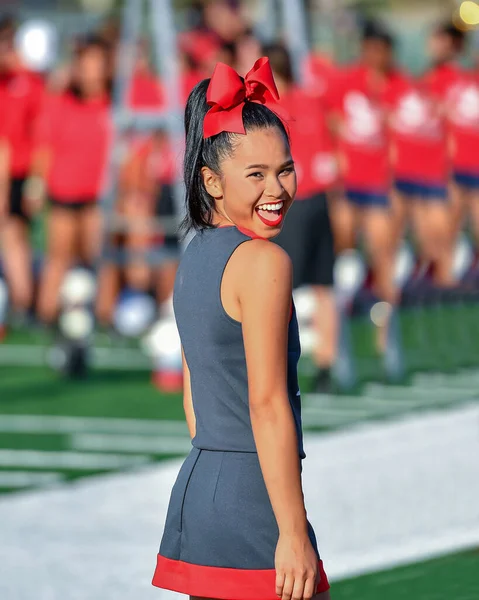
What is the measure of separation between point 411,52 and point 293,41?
14812 mm

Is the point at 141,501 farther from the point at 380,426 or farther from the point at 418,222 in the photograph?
the point at 418,222

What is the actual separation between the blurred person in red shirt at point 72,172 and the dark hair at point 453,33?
3270mm

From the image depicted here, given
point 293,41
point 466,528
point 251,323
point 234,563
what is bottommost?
point 466,528

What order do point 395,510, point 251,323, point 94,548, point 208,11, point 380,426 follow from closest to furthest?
1. point 251,323
2. point 94,548
3. point 395,510
4. point 380,426
5. point 208,11

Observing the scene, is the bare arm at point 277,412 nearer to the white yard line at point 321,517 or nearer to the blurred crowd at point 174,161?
the white yard line at point 321,517

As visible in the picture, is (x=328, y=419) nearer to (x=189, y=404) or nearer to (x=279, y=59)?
(x=279, y=59)

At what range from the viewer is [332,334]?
9.49 m

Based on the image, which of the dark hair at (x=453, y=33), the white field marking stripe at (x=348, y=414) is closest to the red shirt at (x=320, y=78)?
the white field marking stripe at (x=348, y=414)

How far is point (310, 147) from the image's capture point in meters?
9.38

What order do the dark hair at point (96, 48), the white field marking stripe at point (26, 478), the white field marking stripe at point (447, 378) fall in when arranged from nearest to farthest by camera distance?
1. the white field marking stripe at point (26, 478)
2. the white field marking stripe at point (447, 378)
3. the dark hair at point (96, 48)

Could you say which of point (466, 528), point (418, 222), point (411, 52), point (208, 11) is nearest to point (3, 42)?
point (208, 11)

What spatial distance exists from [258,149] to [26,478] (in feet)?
14.7

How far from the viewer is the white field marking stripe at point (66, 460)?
751 cm

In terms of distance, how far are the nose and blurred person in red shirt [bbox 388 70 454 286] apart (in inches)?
350
